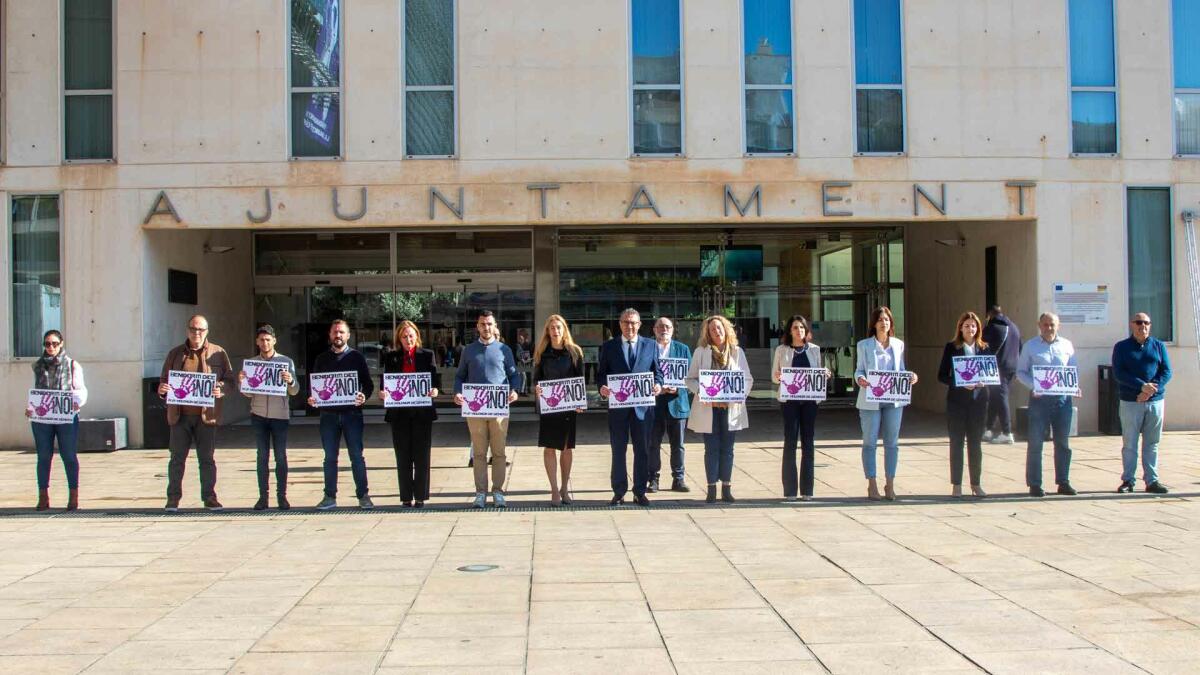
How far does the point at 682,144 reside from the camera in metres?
16.2

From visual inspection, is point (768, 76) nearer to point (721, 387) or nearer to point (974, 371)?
point (974, 371)

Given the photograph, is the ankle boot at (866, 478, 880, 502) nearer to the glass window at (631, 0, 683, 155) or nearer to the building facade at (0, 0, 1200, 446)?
the building facade at (0, 0, 1200, 446)

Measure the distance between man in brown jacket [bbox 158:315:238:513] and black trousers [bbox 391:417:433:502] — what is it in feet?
5.71

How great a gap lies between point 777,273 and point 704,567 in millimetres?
14485

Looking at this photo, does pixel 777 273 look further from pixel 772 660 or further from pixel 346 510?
pixel 772 660

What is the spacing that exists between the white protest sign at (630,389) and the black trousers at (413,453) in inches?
71.5

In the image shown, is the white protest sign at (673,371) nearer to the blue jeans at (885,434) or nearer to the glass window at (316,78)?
the blue jeans at (885,434)

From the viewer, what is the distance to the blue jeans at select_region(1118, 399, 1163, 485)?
10898mm

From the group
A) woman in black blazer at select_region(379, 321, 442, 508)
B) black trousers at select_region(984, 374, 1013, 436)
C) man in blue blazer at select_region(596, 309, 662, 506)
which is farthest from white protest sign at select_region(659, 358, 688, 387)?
black trousers at select_region(984, 374, 1013, 436)

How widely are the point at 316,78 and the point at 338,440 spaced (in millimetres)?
7899

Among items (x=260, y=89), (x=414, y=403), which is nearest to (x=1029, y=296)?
(x=414, y=403)

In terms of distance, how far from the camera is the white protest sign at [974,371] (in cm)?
1047

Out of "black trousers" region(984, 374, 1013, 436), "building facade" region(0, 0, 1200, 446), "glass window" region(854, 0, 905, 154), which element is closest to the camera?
"black trousers" region(984, 374, 1013, 436)

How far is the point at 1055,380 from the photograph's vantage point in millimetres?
10789
